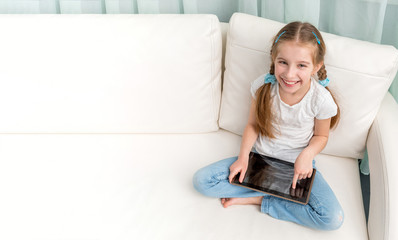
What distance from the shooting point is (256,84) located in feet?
4.26

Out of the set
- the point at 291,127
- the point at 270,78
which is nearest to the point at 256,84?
the point at 270,78

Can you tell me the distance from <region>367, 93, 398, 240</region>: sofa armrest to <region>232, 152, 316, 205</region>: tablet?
0.19m

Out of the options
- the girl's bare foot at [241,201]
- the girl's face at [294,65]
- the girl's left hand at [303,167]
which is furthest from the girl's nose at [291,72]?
the girl's bare foot at [241,201]

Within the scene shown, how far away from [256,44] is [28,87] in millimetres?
845

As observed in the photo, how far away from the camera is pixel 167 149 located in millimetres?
1472

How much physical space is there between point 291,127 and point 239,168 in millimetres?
219

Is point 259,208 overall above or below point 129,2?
below

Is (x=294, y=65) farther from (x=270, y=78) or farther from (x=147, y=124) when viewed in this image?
(x=147, y=124)

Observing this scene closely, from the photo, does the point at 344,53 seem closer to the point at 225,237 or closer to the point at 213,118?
the point at 213,118

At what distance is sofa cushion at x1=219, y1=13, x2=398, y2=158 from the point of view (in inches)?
47.7

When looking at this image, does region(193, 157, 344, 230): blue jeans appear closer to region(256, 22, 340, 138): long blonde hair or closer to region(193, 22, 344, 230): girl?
region(193, 22, 344, 230): girl

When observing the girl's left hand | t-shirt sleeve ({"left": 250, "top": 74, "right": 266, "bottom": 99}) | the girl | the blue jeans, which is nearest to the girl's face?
the girl

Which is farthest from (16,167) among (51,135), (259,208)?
(259,208)

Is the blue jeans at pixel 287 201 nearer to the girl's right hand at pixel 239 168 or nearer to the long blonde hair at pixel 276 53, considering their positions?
the girl's right hand at pixel 239 168
